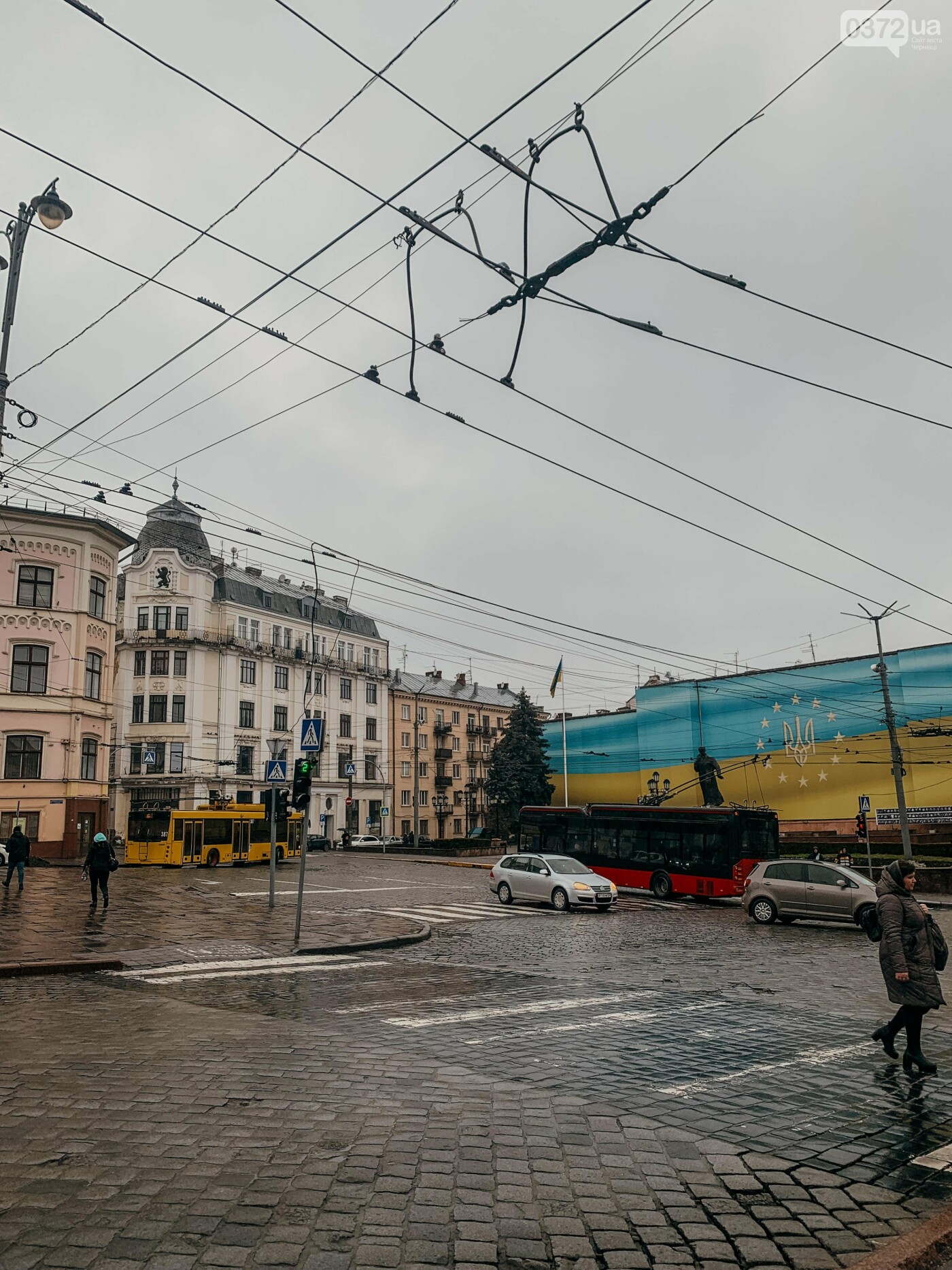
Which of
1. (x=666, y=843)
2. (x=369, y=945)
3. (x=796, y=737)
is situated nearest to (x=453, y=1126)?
(x=369, y=945)

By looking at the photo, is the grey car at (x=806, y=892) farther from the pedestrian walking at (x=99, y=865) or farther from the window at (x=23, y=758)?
the window at (x=23, y=758)

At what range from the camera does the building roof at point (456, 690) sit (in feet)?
279

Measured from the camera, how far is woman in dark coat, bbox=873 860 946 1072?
759cm

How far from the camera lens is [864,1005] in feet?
36.1

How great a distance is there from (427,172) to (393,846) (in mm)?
57417

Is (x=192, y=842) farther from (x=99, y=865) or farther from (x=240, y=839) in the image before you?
(x=99, y=865)

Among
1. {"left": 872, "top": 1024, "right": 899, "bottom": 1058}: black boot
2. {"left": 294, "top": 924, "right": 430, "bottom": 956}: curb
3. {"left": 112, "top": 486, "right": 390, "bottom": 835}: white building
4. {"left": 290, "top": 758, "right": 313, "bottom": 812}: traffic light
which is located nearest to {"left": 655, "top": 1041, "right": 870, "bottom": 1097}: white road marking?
{"left": 872, "top": 1024, "right": 899, "bottom": 1058}: black boot

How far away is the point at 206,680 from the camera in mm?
64625

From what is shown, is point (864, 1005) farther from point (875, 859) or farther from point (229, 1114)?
point (875, 859)

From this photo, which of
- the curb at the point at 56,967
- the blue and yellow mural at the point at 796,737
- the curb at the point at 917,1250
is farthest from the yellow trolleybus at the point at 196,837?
the curb at the point at 917,1250

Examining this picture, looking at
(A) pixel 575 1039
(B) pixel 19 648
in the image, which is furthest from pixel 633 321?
(B) pixel 19 648

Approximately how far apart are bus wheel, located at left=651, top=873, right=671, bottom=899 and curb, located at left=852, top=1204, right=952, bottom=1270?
2531 centimetres

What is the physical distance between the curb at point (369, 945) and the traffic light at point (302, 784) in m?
2.71

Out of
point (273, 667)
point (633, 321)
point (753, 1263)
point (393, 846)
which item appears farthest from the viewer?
point (273, 667)
